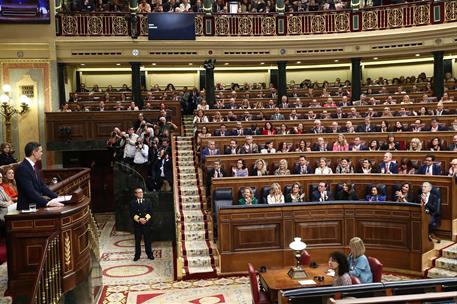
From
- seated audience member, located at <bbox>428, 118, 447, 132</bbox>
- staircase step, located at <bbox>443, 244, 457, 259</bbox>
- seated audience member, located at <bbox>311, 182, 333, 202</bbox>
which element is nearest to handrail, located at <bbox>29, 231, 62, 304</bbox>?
seated audience member, located at <bbox>311, 182, 333, 202</bbox>

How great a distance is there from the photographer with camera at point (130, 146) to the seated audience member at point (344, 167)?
170 inches

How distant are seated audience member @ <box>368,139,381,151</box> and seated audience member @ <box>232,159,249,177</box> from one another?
255cm

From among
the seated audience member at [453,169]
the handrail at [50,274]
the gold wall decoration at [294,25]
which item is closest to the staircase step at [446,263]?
the seated audience member at [453,169]

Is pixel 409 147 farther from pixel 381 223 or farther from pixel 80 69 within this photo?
pixel 80 69

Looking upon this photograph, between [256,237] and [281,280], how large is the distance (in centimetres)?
217

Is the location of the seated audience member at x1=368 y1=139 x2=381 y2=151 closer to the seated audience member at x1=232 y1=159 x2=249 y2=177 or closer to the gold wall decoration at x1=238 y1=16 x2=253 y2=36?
the seated audience member at x1=232 y1=159 x2=249 y2=177

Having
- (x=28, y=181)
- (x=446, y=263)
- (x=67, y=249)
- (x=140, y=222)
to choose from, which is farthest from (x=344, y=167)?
(x=28, y=181)

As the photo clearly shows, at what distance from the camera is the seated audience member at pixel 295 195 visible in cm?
864

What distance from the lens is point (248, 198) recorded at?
27.9 feet

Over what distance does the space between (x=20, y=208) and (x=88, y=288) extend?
5.44 feet

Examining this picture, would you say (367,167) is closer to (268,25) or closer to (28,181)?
(28,181)

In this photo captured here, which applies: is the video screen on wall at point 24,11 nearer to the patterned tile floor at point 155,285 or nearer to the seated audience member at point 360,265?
the patterned tile floor at point 155,285

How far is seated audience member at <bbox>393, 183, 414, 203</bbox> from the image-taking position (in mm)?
8320

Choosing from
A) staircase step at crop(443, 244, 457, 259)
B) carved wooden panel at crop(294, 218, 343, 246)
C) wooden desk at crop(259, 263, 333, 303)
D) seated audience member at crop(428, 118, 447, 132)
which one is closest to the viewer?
wooden desk at crop(259, 263, 333, 303)
